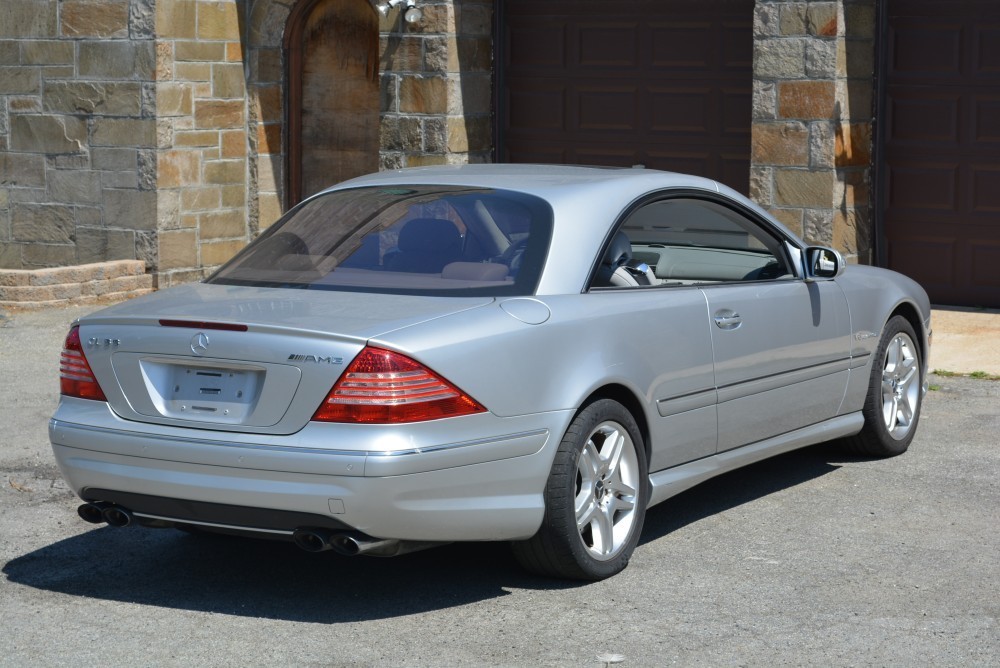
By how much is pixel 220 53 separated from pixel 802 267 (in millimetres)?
9017

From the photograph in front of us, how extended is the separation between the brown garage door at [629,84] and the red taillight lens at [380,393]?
28.6 ft

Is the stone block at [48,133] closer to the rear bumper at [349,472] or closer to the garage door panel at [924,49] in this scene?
the garage door panel at [924,49]

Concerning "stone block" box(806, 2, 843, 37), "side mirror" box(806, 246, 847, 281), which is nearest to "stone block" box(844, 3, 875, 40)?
"stone block" box(806, 2, 843, 37)

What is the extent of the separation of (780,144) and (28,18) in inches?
272

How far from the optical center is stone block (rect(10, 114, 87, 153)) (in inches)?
568

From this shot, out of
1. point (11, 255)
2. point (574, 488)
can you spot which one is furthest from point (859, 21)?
point (11, 255)

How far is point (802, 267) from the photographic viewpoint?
6.93m

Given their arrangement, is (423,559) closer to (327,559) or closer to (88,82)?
(327,559)

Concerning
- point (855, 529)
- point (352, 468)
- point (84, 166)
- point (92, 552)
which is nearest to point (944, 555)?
point (855, 529)

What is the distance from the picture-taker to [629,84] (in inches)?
540

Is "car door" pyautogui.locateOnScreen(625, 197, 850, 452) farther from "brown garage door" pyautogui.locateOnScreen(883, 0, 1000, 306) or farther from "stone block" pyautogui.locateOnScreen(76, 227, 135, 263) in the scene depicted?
"stone block" pyautogui.locateOnScreen(76, 227, 135, 263)

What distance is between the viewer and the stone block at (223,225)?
48.4 ft

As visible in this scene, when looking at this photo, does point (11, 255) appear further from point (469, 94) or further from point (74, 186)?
point (469, 94)

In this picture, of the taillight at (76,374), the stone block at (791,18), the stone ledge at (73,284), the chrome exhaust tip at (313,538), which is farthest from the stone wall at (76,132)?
the chrome exhaust tip at (313,538)
